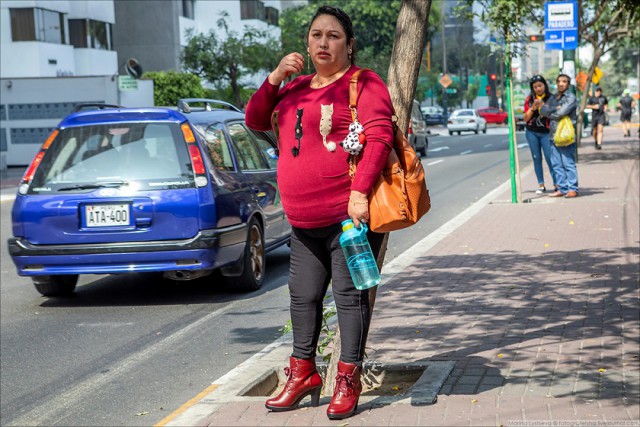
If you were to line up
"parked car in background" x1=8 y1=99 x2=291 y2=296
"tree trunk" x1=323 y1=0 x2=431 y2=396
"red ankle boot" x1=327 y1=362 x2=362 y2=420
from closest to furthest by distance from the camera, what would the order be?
"red ankle boot" x1=327 y1=362 x2=362 y2=420 → "tree trunk" x1=323 y1=0 x2=431 y2=396 → "parked car in background" x1=8 y1=99 x2=291 y2=296

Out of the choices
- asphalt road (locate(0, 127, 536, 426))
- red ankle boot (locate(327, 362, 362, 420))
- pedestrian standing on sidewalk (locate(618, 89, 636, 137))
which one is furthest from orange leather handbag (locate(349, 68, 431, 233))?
pedestrian standing on sidewalk (locate(618, 89, 636, 137))

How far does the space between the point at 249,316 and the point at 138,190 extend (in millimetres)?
1380

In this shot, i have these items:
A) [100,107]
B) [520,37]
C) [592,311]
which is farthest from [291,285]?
[520,37]

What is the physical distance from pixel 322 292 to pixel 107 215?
405 cm

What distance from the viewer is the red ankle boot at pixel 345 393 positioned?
4.88 m

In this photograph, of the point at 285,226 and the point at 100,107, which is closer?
the point at 100,107

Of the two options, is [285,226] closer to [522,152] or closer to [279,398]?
[279,398]

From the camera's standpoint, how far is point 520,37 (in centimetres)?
1919

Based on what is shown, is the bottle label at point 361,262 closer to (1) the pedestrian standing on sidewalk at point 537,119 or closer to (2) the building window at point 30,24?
(1) the pedestrian standing on sidewalk at point 537,119

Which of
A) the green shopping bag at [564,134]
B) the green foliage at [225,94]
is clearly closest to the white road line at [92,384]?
the green shopping bag at [564,134]

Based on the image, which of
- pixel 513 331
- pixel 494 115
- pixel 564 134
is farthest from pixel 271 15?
pixel 513 331

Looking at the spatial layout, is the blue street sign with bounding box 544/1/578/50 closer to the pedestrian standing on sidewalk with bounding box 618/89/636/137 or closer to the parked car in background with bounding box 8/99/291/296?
the parked car in background with bounding box 8/99/291/296

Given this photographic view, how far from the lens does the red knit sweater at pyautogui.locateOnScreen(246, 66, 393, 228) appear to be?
477 cm

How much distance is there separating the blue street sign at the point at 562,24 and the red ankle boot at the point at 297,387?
19490 mm
